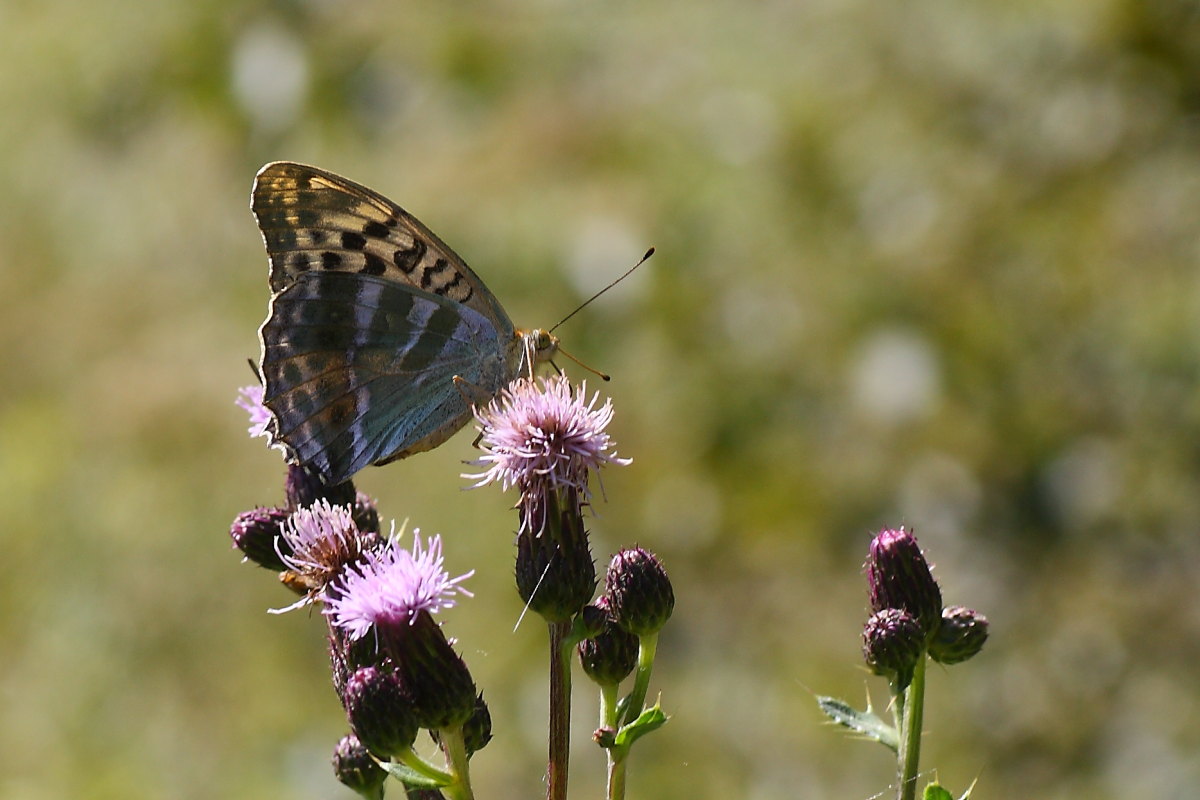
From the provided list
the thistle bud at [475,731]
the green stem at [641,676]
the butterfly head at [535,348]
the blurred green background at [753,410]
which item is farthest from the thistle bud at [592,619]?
the blurred green background at [753,410]

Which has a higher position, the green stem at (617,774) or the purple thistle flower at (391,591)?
the purple thistle flower at (391,591)

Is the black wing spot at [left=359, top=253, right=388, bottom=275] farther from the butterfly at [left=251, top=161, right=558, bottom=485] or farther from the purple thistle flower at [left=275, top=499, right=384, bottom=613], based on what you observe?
the purple thistle flower at [left=275, top=499, right=384, bottom=613]

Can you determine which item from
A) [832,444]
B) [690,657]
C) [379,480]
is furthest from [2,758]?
[832,444]

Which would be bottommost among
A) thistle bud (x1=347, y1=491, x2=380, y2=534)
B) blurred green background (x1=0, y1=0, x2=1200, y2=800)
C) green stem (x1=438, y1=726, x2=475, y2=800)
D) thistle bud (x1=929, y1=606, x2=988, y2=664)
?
green stem (x1=438, y1=726, x2=475, y2=800)

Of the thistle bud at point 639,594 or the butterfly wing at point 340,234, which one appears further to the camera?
the butterfly wing at point 340,234

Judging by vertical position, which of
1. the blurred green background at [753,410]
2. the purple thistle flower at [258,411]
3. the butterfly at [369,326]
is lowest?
the purple thistle flower at [258,411]

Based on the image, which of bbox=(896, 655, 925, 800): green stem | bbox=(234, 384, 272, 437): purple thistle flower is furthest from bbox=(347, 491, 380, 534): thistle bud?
bbox=(896, 655, 925, 800): green stem

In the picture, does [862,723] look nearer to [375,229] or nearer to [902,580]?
[902,580]

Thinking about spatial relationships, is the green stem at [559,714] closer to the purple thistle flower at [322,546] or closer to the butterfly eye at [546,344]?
the purple thistle flower at [322,546]

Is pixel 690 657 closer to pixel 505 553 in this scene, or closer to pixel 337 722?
pixel 505 553
